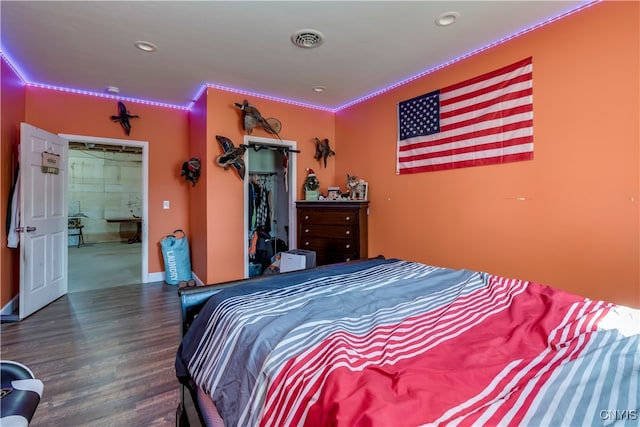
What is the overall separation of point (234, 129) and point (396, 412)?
370 centimetres

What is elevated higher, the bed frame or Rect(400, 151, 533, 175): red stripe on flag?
Rect(400, 151, 533, 175): red stripe on flag

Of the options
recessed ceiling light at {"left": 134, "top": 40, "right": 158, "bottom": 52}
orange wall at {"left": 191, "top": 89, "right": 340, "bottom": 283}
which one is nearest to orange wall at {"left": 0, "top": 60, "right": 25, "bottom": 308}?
recessed ceiling light at {"left": 134, "top": 40, "right": 158, "bottom": 52}

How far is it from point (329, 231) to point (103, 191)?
7.71 m

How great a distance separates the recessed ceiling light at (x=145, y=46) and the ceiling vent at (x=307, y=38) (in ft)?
4.20

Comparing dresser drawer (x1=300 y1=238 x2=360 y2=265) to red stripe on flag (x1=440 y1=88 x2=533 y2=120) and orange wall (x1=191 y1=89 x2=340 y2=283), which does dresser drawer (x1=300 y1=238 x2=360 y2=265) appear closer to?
orange wall (x1=191 y1=89 x2=340 y2=283)

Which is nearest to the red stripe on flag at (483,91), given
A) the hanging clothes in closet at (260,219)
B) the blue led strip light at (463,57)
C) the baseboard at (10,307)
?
the blue led strip light at (463,57)

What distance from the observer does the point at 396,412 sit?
675mm

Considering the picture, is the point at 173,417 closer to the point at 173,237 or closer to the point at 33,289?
the point at 33,289

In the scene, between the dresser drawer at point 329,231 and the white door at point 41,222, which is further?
the dresser drawer at point 329,231

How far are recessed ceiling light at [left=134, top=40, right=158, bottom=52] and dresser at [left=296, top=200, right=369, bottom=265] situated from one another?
233 cm

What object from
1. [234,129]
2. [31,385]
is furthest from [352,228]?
[31,385]

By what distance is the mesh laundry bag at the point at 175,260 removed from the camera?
4293 millimetres

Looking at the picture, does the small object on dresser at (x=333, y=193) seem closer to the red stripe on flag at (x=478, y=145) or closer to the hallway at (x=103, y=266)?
the red stripe on flag at (x=478, y=145)

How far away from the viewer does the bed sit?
71 cm
